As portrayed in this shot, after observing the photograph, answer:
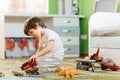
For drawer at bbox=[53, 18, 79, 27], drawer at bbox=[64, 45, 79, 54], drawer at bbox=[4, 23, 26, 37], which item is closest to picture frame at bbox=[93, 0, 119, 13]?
drawer at bbox=[53, 18, 79, 27]

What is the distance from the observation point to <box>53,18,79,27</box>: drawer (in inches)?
172

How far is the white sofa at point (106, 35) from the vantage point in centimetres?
262

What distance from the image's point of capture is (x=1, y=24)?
14.0 feet

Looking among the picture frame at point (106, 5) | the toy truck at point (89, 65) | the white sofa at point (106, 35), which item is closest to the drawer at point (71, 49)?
the picture frame at point (106, 5)

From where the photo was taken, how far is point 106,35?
2691mm

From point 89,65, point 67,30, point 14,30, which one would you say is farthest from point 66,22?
point 89,65

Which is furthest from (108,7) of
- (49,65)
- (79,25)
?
(49,65)

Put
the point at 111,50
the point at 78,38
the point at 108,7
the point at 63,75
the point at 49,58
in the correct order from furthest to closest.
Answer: the point at 78,38 → the point at 108,7 → the point at 111,50 → the point at 49,58 → the point at 63,75

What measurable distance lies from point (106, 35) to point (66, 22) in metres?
1.78

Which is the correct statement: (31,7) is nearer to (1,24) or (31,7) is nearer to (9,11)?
(9,11)

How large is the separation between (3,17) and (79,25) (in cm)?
124

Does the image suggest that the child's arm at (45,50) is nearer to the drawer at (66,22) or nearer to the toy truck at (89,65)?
the toy truck at (89,65)

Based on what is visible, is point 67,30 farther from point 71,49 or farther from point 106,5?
point 106,5

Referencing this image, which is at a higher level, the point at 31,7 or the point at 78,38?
the point at 31,7
